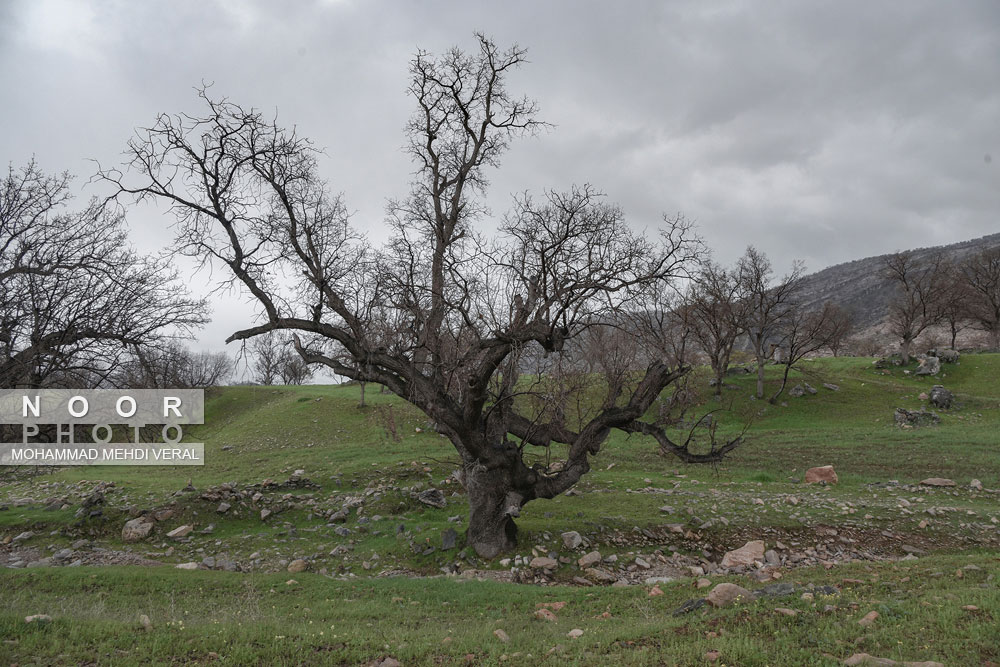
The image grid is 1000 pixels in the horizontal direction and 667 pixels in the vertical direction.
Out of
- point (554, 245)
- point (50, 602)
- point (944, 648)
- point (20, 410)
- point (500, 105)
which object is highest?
point (500, 105)

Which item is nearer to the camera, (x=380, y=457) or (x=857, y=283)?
(x=380, y=457)

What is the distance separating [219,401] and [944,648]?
41.6 m

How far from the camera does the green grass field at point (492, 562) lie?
522 centimetres

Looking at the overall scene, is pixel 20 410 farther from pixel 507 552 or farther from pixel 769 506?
pixel 769 506

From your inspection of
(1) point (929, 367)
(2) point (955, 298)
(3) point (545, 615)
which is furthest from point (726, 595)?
(2) point (955, 298)

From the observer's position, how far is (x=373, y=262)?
407 inches

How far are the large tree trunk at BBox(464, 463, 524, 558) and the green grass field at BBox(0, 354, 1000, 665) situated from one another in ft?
1.23

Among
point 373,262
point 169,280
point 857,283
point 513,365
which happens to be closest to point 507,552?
point 513,365

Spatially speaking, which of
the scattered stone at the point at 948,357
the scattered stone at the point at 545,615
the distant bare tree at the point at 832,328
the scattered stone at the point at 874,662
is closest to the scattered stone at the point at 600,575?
the scattered stone at the point at 545,615

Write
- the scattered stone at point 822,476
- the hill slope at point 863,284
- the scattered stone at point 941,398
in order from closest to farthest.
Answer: the scattered stone at point 822,476 < the scattered stone at point 941,398 < the hill slope at point 863,284

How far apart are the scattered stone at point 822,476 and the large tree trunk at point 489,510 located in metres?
11.4

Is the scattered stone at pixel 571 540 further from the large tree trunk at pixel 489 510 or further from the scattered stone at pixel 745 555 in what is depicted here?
the scattered stone at pixel 745 555

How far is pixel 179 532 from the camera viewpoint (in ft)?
40.0

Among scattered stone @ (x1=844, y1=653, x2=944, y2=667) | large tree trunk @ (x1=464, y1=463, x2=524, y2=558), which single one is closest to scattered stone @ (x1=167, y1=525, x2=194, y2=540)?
large tree trunk @ (x1=464, y1=463, x2=524, y2=558)
